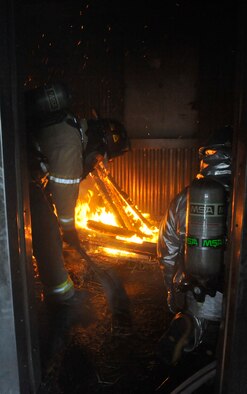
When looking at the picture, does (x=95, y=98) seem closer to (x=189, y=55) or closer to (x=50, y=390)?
(x=189, y=55)

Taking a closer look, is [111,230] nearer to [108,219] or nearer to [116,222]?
[116,222]

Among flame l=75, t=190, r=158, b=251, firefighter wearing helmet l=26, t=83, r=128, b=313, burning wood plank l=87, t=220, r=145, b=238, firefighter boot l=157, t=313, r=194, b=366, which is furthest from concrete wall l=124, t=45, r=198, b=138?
firefighter boot l=157, t=313, r=194, b=366

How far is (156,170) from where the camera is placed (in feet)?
21.7

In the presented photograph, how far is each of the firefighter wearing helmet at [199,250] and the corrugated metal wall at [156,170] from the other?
3842 mm

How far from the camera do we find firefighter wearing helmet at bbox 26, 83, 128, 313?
3.12m

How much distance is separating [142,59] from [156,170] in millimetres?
2240

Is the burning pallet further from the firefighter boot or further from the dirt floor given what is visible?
the firefighter boot

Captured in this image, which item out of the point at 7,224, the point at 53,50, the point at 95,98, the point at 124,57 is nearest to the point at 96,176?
the point at 95,98

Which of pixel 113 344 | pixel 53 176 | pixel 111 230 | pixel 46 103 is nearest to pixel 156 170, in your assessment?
pixel 111 230

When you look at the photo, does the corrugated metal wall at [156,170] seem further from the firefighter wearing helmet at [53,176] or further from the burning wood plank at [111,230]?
the firefighter wearing helmet at [53,176]

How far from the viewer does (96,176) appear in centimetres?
564

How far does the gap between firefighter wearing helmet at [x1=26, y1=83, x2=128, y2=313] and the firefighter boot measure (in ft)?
3.49

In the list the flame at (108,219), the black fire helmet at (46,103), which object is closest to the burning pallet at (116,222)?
the flame at (108,219)

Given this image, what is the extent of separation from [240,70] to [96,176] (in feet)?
14.1
